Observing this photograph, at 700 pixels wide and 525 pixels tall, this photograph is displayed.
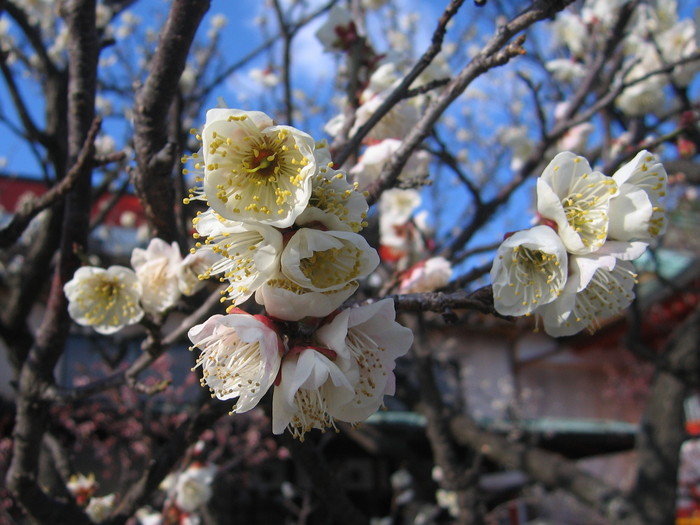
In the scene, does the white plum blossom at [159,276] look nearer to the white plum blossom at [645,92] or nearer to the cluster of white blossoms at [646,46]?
the cluster of white blossoms at [646,46]

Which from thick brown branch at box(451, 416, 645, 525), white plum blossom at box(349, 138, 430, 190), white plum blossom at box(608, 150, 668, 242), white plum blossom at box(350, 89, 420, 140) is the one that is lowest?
thick brown branch at box(451, 416, 645, 525)

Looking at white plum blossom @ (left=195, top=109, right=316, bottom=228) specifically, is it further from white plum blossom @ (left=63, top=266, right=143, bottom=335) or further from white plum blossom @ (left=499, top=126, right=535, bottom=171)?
white plum blossom @ (left=499, top=126, right=535, bottom=171)

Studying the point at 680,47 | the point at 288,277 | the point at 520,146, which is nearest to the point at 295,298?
the point at 288,277

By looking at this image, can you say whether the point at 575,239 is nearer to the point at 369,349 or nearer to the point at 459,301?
the point at 459,301

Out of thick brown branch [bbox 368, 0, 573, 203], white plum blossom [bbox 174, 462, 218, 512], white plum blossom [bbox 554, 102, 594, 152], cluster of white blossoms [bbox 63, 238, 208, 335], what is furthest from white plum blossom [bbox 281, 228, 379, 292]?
white plum blossom [bbox 554, 102, 594, 152]

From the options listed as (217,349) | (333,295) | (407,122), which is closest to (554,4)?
(407,122)
